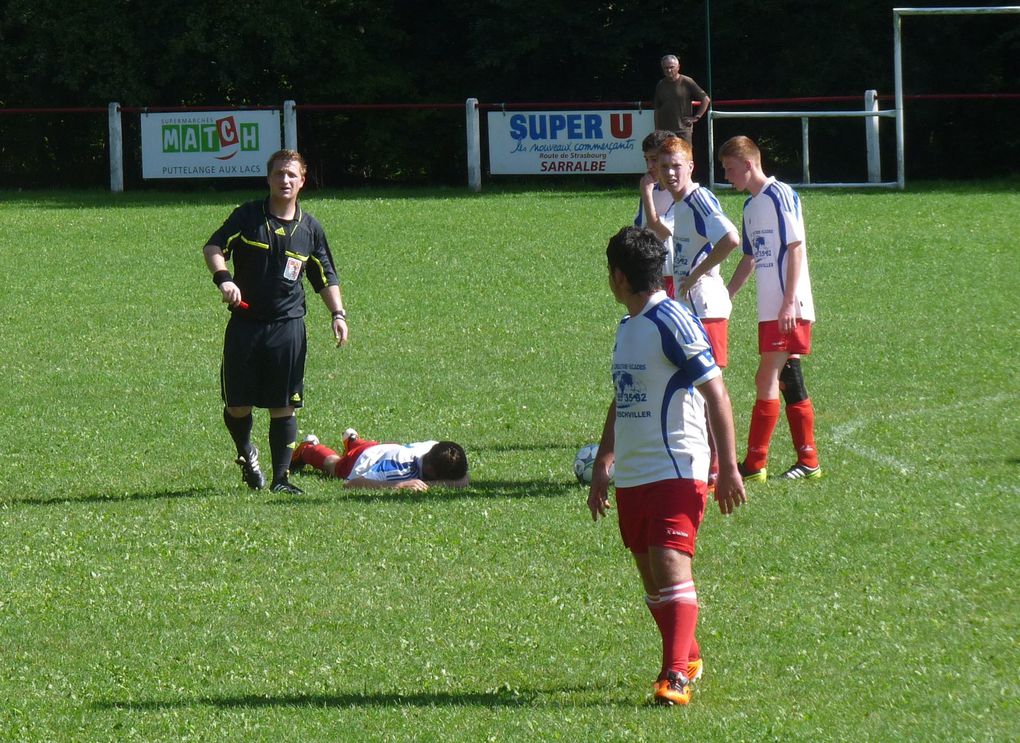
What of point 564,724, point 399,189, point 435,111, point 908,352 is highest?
point 435,111

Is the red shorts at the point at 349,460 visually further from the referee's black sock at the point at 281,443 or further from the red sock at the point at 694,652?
the red sock at the point at 694,652

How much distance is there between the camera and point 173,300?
18.1m

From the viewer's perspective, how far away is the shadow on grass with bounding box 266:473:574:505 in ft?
29.7

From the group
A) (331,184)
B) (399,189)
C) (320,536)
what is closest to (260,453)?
(320,536)

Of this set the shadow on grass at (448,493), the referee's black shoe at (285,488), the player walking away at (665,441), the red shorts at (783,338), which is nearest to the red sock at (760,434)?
the red shorts at (783,338)

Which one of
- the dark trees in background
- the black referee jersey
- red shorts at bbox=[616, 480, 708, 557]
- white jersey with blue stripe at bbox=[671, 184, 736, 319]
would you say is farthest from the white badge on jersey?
the dark trees in background

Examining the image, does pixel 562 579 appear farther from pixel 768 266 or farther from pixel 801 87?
pixel 801 87

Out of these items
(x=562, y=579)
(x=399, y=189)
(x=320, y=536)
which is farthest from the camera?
(x=399, y=189)

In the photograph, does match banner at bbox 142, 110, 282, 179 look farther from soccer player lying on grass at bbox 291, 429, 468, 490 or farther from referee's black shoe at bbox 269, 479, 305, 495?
referee's black shoe at bbox 269, 479, 305, 495

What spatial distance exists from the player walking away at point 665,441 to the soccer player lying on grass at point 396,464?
151 inches

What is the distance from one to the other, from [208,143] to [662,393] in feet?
78.6

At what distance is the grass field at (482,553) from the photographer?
559 centimetres

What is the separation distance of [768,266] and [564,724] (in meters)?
4.50

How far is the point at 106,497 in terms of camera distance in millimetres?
9469
